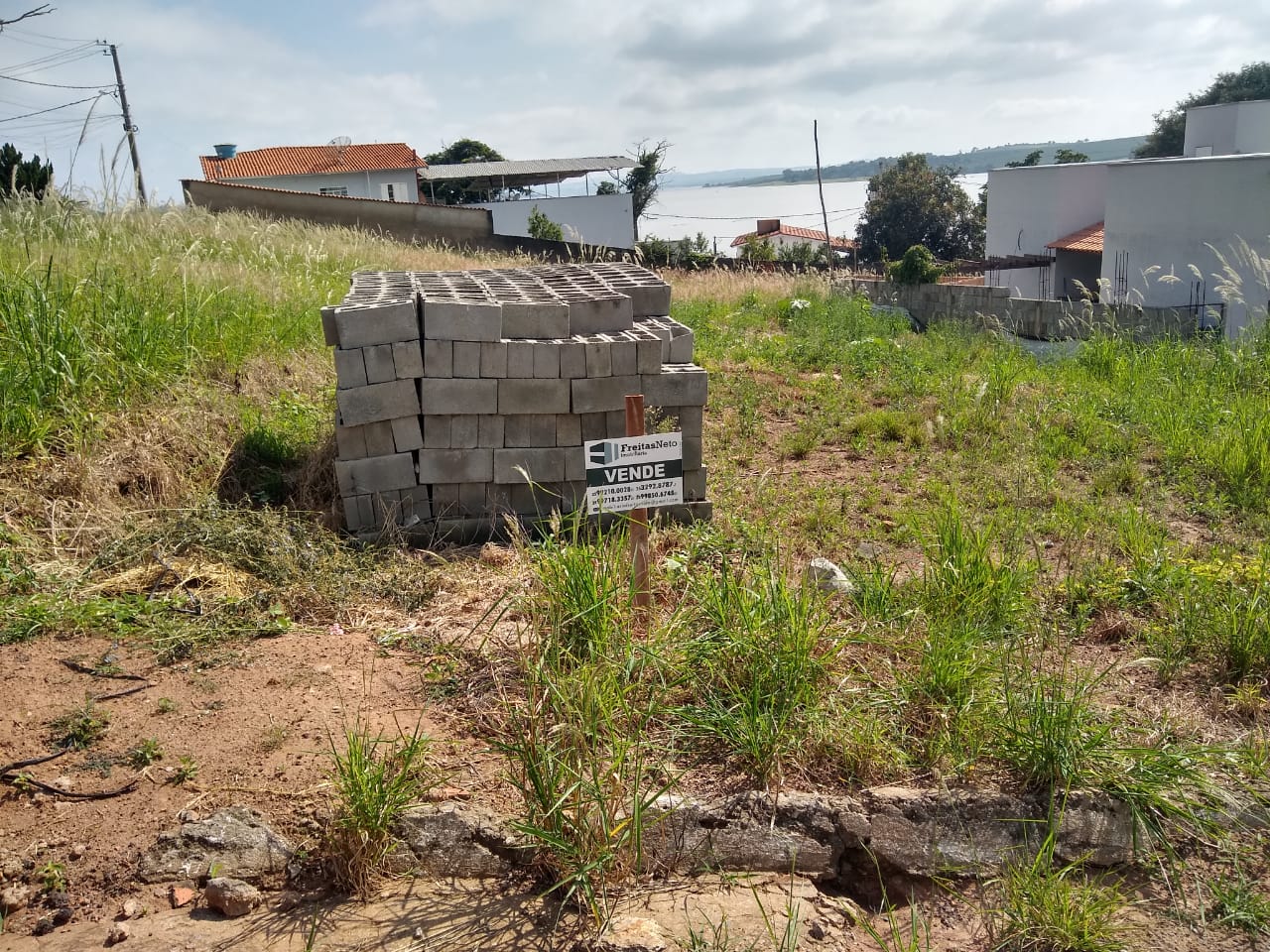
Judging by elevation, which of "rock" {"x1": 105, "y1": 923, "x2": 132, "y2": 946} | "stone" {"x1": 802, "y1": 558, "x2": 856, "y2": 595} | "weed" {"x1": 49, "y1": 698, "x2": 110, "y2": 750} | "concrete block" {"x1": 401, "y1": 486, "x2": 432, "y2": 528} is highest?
"concrete block" {"x1": 401, "y1": 486, "x2": 432, "y2": 528}

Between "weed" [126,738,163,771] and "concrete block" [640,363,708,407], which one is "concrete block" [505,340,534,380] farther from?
"weed" [126,738,163,771]

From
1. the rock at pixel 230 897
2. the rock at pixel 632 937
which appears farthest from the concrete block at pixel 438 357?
the rock at pixel 632 937

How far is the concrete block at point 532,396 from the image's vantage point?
5734 millimetres

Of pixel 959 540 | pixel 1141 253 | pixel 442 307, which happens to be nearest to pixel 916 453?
pixel 959 540

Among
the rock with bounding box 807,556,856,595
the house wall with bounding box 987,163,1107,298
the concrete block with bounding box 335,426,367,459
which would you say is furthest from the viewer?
the house wall with bounding box 987,163,1107,298

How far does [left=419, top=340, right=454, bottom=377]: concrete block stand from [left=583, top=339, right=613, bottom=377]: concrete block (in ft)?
2.59

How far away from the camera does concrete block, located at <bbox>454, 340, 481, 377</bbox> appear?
5660mm

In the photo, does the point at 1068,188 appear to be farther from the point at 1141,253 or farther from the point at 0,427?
the point at 0,427

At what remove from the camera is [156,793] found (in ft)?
11.0

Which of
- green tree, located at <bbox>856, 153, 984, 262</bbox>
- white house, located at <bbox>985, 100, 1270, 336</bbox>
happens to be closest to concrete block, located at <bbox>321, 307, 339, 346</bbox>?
white house, located at <bbox>985, 100, 1270, 336</bbox>

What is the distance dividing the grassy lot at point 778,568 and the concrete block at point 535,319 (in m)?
1.24

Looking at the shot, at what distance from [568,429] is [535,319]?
2.24 ft

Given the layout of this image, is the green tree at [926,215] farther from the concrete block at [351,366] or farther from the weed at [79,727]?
the weed at [79,727]

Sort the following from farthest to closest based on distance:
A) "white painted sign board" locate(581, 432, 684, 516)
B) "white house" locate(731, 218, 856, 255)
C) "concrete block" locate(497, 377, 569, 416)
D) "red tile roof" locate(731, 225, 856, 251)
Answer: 1. "white house" locate(731, 218, 856, 255)
2. "red tile roof" locate(731, 225, 856, 251)
3. "concrete block" locate(497, 377, 569, 416)
4. "white painted sign board" locate(581, 432, 684, 516)
